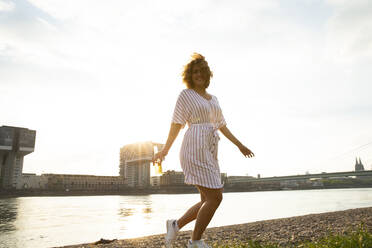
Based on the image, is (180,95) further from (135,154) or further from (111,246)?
(135,154)

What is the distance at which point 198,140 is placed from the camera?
85.8 inches

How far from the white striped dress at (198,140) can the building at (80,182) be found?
9714 cm

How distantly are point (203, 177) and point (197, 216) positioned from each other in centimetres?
34

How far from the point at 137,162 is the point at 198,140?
146556mm

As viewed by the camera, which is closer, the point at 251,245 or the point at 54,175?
the point at 251,245

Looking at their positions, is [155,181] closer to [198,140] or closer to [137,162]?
[137,162]

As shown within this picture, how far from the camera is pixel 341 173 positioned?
57531mm

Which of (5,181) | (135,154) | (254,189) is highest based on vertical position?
(135,154)

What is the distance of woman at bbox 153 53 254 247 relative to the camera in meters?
2.17

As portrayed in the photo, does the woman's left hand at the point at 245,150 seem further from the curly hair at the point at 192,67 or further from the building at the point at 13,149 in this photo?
the building at the point at 13,149

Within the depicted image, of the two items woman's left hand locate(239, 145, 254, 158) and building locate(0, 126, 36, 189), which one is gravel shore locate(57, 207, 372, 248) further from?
building locate(0, 126, 36, 189)

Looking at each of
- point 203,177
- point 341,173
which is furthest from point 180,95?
point 341,173

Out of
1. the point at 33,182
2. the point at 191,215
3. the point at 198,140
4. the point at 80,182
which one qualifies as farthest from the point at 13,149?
the point at 198,140

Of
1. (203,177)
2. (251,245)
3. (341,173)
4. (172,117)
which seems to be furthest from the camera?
(341,173)
